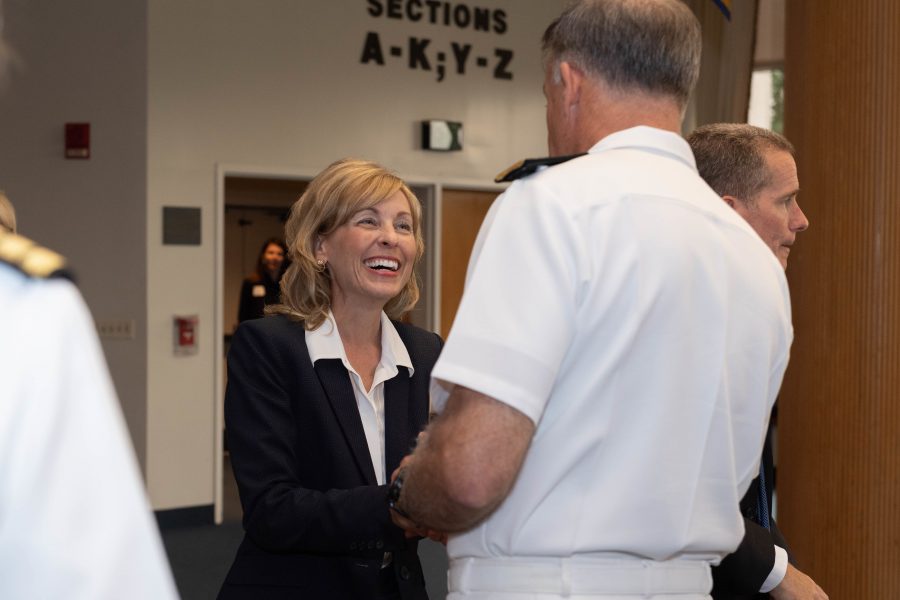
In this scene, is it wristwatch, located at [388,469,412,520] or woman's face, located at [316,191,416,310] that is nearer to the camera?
wristwatch, located at [388,469,412,520]

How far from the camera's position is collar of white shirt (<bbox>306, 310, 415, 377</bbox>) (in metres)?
2.12

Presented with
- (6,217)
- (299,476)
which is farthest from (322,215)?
(6,217)

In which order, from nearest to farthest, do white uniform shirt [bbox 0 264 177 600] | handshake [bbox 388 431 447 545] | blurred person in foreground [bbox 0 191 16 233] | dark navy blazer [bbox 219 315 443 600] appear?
white uniform shirt [bbox 0 264 177 600], handshake [bbox 388 431 447 545], dark navy blazer [bbox 219 315 443 600], blurred person in foreground [bbox 0 191 16 233]

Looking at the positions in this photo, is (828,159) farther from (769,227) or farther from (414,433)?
(414,433)

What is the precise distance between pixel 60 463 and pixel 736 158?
1662 millimetres

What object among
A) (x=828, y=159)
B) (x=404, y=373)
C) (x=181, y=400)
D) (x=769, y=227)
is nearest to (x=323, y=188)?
(x=404, y=373)

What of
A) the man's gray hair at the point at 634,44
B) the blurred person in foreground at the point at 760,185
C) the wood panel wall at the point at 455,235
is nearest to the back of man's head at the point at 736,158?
the blurred person in foreground at the point at 760,185

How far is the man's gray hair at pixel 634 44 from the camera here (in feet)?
4.94

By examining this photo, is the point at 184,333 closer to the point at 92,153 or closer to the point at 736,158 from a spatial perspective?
the point at 92,153

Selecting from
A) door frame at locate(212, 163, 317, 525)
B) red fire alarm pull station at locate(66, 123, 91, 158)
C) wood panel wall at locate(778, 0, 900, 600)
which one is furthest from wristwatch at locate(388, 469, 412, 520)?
red fire alarm pull station at locate(66, 123, 91, 158)

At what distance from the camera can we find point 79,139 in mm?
Result: 6961

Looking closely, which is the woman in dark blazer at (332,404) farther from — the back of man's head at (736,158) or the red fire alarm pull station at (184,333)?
the red fire alarm pull station at (184,333)

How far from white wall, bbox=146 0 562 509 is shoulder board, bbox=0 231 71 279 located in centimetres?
630

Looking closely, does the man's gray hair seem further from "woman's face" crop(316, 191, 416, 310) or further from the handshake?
"woman's face" crop(316, 191, 416, 310)
